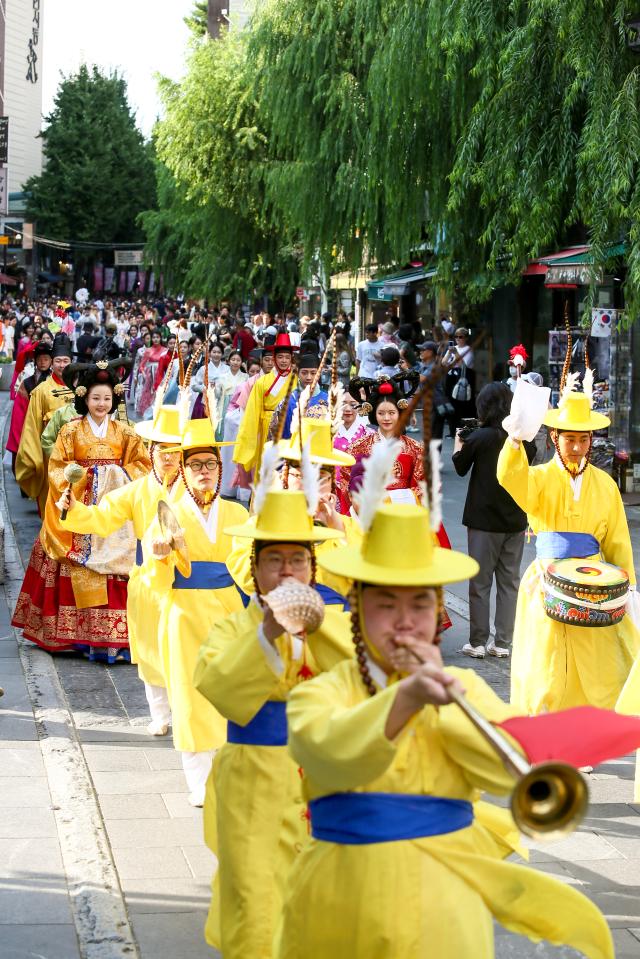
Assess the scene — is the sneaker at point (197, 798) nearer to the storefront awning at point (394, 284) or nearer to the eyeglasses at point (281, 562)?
the eyeglasses at point (281, 562)

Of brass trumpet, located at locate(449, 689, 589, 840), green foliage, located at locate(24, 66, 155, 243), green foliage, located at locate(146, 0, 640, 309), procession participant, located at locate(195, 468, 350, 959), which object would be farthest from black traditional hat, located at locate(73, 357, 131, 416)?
green foliage, located at locate(24, 66, 155, 243)

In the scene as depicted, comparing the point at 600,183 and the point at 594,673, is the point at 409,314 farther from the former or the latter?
the point at 594,673

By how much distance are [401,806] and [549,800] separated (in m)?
0.59

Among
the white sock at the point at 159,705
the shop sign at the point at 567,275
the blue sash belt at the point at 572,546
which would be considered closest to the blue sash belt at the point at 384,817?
the blue sash belt at the point at 572,546

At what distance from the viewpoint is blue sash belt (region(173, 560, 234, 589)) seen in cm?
678

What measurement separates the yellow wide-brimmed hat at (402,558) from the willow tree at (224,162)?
93.8 ft

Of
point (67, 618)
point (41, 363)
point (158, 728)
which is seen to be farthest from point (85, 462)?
point (41, 363)

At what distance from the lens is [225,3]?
6938 centimetres

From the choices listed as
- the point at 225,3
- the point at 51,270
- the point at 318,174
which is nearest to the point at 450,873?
the point at 318,174

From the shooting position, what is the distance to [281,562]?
4441 mm

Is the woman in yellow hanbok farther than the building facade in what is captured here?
No

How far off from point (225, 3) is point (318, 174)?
50.6 meters

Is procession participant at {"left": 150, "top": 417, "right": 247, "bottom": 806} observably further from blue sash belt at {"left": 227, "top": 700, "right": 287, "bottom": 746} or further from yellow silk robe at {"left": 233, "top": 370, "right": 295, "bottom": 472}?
yellow silk robe at {"left": 233, "top": 370, "right": 295, "bottom": 472}

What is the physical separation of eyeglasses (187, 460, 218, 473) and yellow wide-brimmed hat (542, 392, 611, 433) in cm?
163
